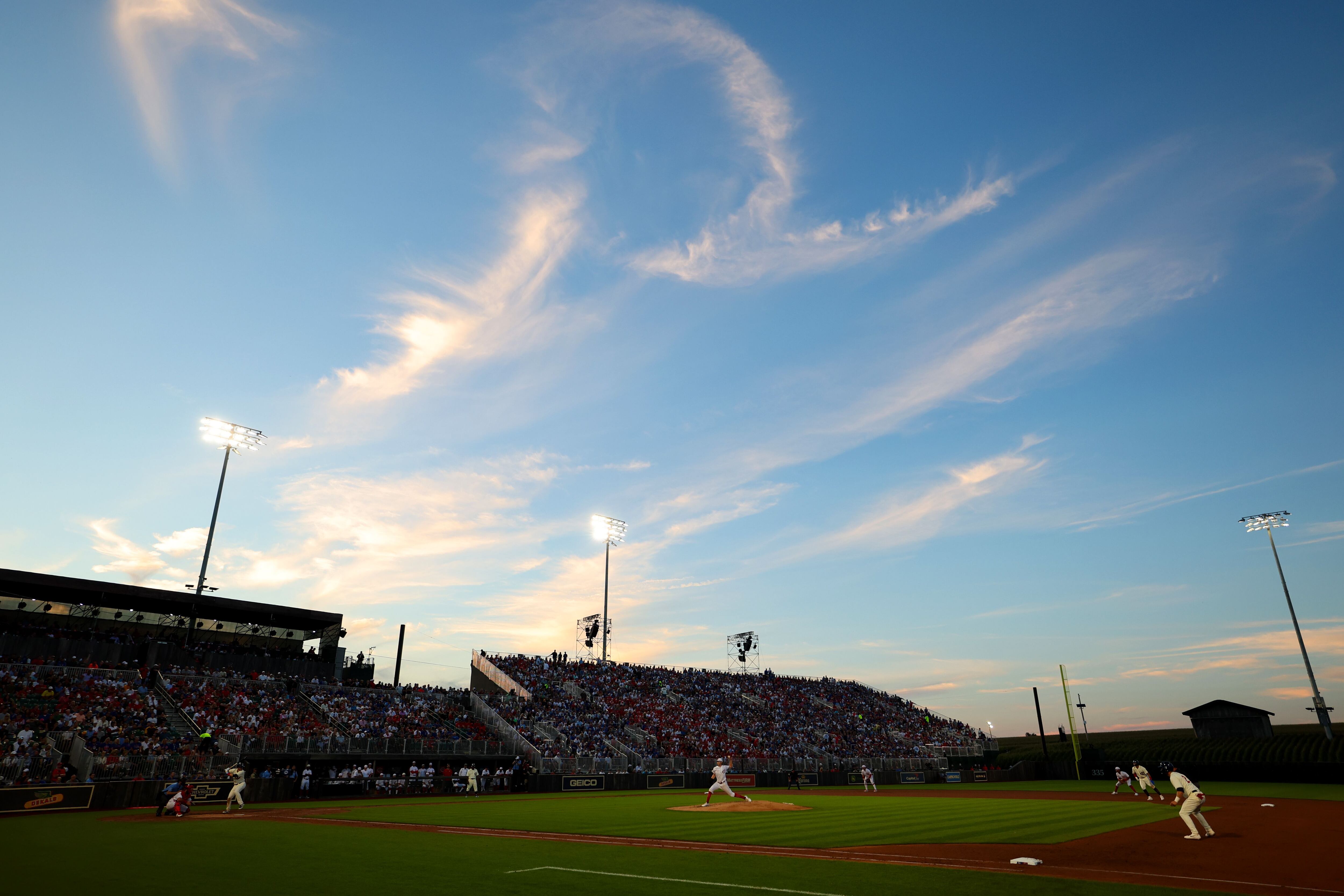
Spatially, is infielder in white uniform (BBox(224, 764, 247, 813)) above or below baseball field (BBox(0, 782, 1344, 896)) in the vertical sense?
above

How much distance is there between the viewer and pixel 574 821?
23.1 meters

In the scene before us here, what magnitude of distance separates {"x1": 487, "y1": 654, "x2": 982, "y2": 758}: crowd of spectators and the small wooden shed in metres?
18.1

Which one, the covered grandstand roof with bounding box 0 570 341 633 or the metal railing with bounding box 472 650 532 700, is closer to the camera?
the covered grandstand roof with bounding box 0 570 341 633

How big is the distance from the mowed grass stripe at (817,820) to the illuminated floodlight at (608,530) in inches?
1742

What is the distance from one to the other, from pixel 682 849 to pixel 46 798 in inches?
959

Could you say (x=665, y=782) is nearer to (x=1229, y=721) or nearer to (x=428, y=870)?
(x=428, y=870)

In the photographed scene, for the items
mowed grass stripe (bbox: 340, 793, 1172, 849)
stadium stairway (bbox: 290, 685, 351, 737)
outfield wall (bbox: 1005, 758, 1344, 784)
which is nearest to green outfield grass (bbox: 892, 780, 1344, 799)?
outfield wall (bbox: 1005, 758, 1344, 784)

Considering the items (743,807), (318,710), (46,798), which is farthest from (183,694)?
(743,807)

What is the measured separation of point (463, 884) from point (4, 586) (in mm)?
49455

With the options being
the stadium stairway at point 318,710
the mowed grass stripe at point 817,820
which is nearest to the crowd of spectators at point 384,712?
the stadium stairway at point 318,710

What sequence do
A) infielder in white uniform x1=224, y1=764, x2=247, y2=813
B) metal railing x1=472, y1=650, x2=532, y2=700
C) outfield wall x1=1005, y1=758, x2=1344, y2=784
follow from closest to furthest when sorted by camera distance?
infielder in white uniform x1=224, y1=764, x2=247, y2=813
outfield wall x1=1005, y1=758, x2=1344, y2=784
metal railing x1=472, y1=650, x2=532, y2=700

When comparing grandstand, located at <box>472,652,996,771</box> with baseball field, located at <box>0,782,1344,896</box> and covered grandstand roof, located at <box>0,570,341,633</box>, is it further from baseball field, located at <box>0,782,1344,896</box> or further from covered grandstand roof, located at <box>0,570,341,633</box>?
baseball field, located at <box>0,782,1344,896</box>

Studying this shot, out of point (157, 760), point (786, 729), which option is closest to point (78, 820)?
point (157, 760)

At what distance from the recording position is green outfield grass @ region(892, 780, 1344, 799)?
114ft
